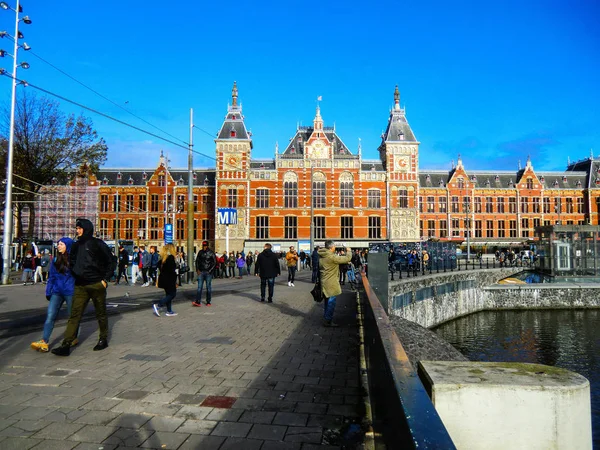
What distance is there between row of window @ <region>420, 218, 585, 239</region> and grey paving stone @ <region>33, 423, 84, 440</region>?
186 feet

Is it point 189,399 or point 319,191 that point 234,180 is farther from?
point 189,399

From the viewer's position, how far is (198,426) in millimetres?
3529

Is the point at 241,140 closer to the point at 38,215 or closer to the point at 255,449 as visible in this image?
the point at 38,215

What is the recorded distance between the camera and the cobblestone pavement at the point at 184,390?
335cm

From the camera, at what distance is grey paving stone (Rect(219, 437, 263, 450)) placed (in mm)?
3163

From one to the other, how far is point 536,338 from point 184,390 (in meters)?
17.9

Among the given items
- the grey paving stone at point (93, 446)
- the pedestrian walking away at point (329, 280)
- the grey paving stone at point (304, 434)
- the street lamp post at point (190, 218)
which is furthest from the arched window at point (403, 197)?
the grey paving stone at point (93, 446)

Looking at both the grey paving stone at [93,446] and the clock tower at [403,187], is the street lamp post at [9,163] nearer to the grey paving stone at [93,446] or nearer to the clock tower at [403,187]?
the grey paving stone at [93,446]

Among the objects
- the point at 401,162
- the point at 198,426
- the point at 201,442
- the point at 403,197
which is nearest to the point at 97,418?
the point at 198,426

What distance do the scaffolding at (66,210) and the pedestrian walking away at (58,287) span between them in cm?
3274

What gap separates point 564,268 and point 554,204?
119ft

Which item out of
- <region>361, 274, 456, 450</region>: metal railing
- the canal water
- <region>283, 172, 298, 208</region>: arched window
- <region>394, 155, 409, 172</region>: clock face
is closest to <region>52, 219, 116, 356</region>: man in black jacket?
<region>361, 274, 456, 450</region>: metal railing

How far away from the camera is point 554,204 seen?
191ft

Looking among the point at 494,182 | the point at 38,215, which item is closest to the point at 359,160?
the point at 494,182
